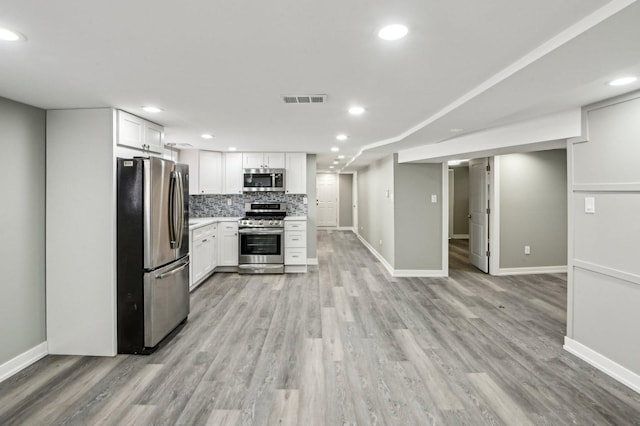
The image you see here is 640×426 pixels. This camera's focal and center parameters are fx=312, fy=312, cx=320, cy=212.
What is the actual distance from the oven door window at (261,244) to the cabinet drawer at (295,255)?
157 millimetres

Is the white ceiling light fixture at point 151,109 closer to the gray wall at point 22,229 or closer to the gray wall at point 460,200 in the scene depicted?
the gray wall at point 22,229

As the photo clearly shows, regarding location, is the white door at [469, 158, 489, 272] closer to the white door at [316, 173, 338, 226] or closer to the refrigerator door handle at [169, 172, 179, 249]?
the refrigerator door handle at [169, 172, 179, 249]

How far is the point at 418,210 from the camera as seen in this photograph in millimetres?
5535

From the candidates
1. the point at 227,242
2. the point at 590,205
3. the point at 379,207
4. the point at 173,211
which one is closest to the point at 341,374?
the point at 173,211

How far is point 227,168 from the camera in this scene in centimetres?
599

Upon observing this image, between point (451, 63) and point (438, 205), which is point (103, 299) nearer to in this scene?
point (451, 63)

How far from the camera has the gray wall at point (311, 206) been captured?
6.32 metres

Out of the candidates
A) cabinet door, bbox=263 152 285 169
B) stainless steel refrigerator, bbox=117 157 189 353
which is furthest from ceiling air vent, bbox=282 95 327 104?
cabinet door, bbox=263 152 285 169

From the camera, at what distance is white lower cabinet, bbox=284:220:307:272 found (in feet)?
18.9

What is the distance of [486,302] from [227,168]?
4.86 m

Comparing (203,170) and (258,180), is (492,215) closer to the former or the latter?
(258,180)

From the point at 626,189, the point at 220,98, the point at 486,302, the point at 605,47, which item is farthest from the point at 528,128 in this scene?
the point at 220,98

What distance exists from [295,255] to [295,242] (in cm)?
24

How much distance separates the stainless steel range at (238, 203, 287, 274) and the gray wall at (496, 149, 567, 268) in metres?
3.98
